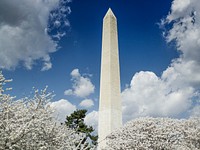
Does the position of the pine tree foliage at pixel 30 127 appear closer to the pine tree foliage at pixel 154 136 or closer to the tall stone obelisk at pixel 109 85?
the pine tree foliage at pixel 154 136

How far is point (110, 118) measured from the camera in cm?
1698

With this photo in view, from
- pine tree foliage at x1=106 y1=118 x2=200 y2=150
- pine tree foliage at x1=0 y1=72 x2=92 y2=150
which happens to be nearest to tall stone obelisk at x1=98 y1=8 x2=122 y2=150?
pine tree foliage at x1=106 y1=118 x2=200 y2=150

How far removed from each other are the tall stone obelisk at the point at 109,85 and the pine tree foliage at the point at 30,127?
11.3m

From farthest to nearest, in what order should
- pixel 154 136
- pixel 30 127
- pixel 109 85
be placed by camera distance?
pixel 109 85, pixel 154 136, pixel 30 127

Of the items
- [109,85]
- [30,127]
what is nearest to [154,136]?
[109,85]

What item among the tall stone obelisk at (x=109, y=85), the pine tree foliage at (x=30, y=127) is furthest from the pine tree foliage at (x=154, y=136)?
the pine tree foliage at (x=30, y=127)

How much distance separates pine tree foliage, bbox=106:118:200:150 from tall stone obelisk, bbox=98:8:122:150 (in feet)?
4.72

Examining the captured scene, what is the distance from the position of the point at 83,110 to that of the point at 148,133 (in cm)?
828

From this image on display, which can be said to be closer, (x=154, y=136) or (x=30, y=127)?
(x=30, y=127)

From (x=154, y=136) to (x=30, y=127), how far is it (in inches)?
418

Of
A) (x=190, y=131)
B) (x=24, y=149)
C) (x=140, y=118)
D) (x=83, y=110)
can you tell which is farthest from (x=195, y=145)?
(x=24, y=149)

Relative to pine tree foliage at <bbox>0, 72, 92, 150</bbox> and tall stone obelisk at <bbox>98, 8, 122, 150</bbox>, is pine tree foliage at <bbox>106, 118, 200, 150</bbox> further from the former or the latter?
pine tree foliage at <bbox>0, 72, 92, 150</bbox>

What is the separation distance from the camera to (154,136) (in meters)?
14.2

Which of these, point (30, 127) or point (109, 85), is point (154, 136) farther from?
point (30, 127)
